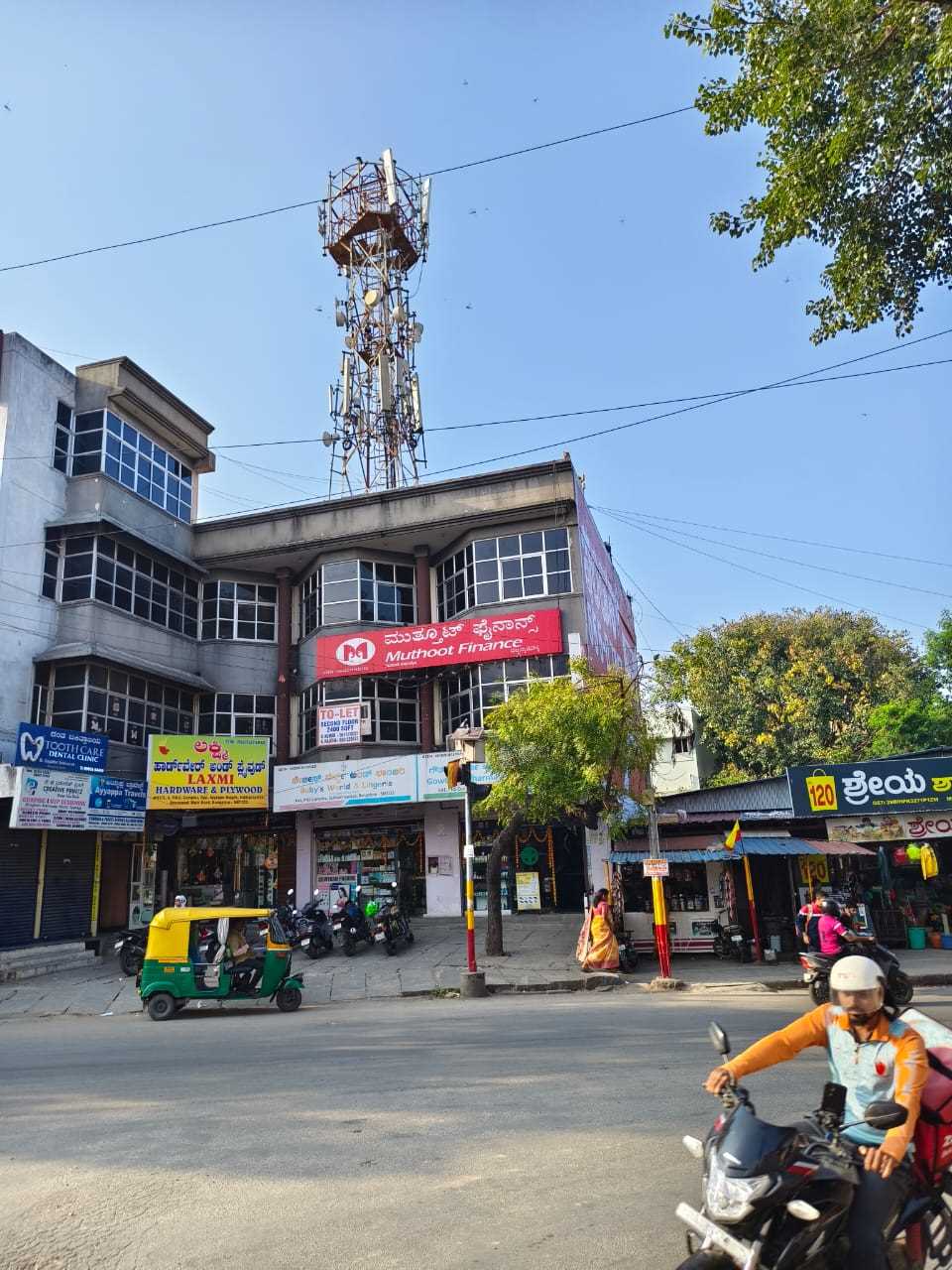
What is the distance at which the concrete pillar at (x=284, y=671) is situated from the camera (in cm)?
2828

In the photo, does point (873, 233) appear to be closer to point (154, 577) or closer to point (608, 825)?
point (608, 825)

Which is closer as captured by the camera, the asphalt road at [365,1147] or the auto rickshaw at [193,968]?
the asphalt road at [365,1147]

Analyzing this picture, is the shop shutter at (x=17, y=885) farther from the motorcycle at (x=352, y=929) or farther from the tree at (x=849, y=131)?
the tree at (x=849, y=131)

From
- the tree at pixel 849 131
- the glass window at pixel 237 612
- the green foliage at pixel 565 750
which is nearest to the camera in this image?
the tree at pixel 849 131

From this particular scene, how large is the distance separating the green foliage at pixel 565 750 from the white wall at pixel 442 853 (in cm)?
720

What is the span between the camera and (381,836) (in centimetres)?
2683

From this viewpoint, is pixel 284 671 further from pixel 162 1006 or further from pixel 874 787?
pixel 874 787

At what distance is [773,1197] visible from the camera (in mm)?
3123

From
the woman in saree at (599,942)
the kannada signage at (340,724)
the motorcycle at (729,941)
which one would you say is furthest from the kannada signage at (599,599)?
the woman in saree at (599,942)

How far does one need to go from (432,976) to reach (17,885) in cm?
1112

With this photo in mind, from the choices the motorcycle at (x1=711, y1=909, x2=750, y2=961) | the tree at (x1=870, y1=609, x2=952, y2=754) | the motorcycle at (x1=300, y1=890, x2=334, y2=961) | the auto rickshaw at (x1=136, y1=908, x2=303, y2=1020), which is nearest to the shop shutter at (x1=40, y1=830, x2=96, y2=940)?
the motorcycle at (x1=300, y1=890, x2=334, y2=961)

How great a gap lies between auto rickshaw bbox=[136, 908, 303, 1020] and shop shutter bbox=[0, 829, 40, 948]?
9.31 meters

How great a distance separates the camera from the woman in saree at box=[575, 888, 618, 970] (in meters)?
17.4

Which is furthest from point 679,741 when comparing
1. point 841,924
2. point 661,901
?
point 841,924
